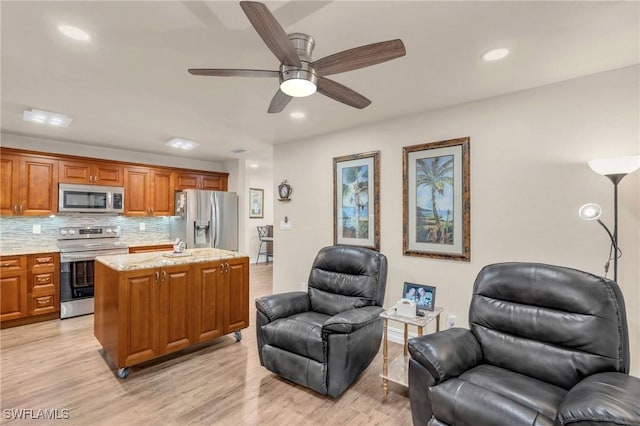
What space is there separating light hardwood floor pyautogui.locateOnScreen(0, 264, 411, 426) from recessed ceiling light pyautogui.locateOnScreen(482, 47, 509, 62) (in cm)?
254

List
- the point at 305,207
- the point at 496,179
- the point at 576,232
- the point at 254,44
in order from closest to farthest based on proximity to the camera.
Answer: the point at 254,44 < the point at 576,232 < the point at 496,179 < the point at 305,207

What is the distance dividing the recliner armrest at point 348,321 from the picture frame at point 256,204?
6436 mm

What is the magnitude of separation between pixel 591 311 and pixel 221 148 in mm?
4816

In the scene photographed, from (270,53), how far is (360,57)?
76 cm

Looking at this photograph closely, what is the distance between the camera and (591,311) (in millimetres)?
1762

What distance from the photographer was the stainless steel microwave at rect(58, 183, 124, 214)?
14.0 feet

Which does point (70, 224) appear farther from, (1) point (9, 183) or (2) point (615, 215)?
(2) point (615, 215)

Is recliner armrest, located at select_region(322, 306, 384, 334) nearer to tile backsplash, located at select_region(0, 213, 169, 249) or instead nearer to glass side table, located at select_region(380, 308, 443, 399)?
glass side table, located at select_region(380, 308, 443, 399)

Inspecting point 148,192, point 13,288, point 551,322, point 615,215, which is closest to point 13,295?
point 13,288

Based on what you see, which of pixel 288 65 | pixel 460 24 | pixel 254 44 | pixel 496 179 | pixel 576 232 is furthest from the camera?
pixel 496 179

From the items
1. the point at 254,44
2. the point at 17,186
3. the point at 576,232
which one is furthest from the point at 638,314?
the point at 17,186

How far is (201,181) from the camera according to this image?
5758 millimetres

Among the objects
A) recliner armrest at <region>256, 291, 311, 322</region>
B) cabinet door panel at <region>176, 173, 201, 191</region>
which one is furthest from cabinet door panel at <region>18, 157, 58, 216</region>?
recliner armrest at <region>256, 291, 311, 322</region>

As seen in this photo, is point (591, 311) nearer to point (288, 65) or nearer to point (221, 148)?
point (288, 65)
